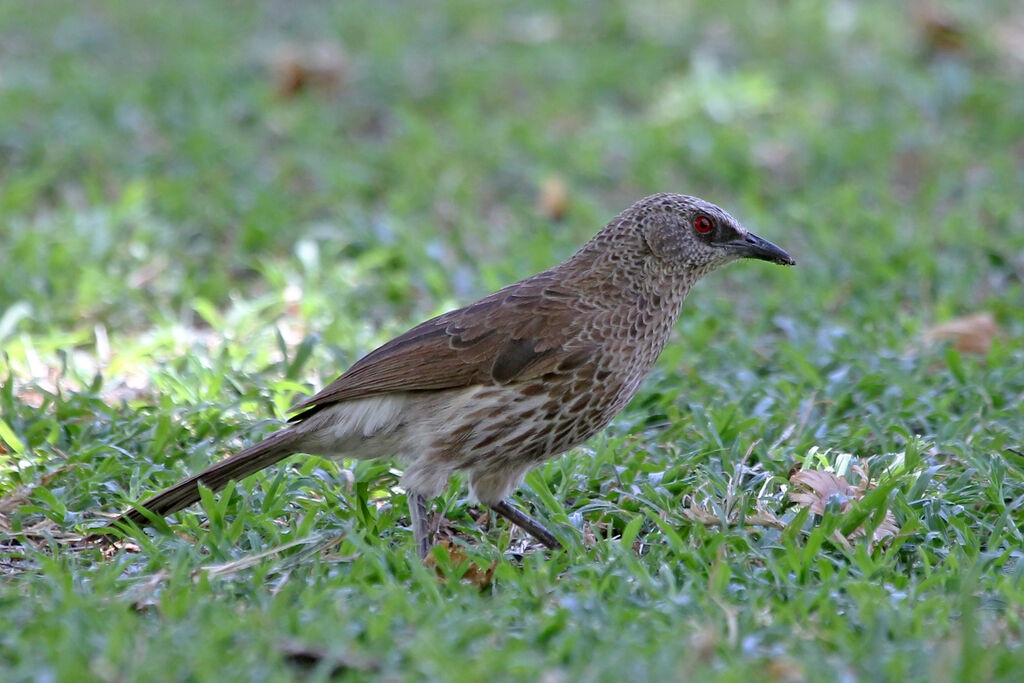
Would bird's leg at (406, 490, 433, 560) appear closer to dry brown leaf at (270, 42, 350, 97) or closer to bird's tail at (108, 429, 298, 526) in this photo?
bird's tail at (108, 429, 298, 526)

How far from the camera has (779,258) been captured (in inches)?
191

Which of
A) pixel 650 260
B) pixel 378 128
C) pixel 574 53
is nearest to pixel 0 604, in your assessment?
pixel 650 260

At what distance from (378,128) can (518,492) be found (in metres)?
4.90

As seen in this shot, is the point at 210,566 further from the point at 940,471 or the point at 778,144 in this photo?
the point at 778,144

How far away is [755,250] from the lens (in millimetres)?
4844

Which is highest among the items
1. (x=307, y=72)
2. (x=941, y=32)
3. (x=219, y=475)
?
(x=307, y=72)

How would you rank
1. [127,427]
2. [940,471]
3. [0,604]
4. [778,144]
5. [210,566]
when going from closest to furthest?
[0,604], [210,566], [940,471], [127,427], [778,144]

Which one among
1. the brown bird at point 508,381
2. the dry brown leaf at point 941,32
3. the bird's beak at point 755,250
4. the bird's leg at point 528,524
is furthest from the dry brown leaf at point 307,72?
the bird's leg at point 528,524

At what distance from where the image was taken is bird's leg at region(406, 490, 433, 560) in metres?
4.18

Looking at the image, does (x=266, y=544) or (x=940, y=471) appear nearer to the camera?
(x=266, y=544)

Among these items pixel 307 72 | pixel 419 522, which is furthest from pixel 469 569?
pixel 307 72

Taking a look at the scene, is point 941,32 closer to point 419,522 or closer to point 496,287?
point 496,287

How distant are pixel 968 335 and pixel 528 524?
270 cm

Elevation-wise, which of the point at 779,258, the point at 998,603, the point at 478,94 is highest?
the point at 478,94
